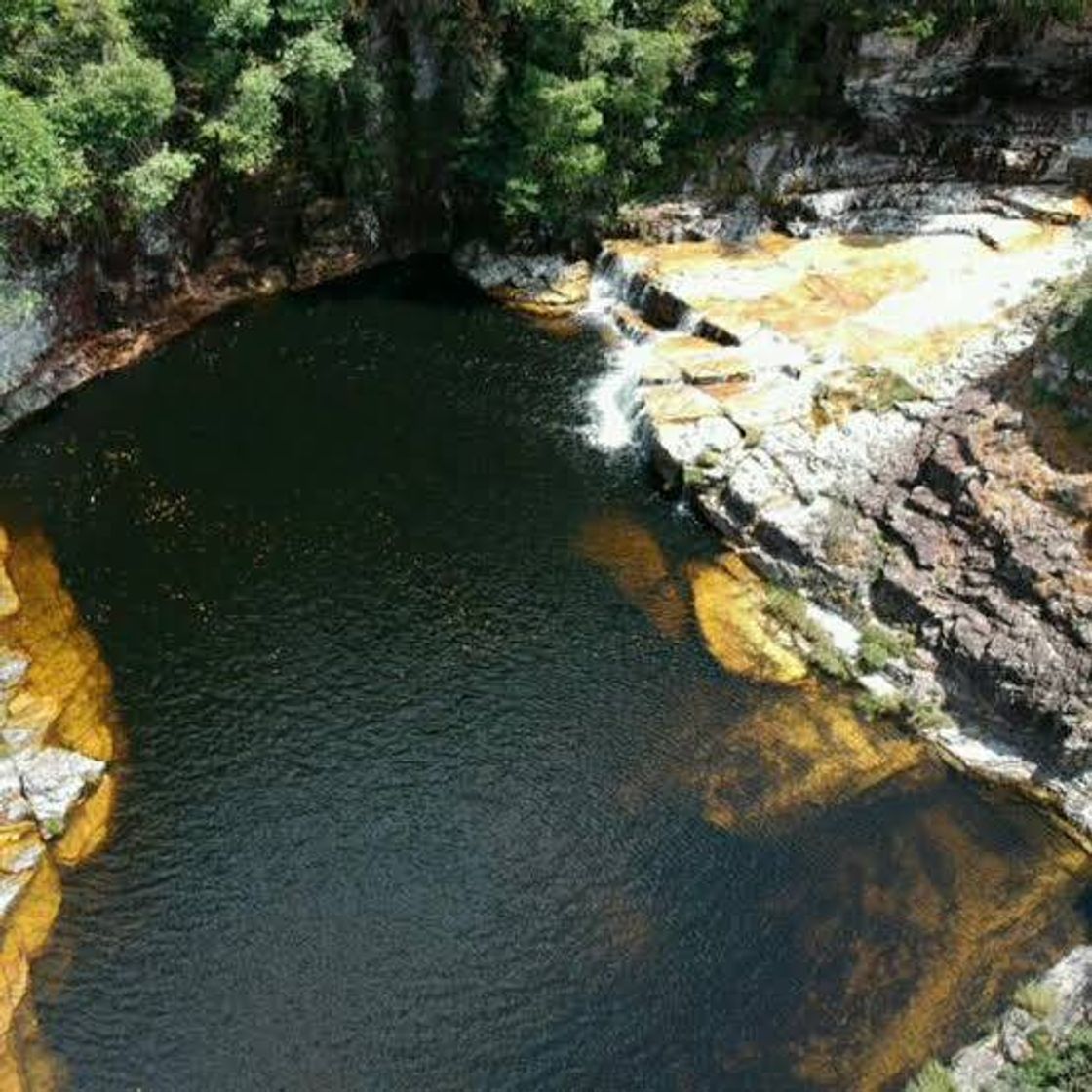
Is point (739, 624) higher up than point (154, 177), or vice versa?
point (154, 177)

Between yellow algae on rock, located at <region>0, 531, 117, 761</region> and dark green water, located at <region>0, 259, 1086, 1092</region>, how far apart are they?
63 cm

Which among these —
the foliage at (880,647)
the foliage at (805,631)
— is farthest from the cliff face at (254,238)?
the foliage at (880,647)

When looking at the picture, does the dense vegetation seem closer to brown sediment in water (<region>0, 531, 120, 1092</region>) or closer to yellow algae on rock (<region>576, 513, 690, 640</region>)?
brown sediment in water (<region>0, 531, 120, 1092</region>)

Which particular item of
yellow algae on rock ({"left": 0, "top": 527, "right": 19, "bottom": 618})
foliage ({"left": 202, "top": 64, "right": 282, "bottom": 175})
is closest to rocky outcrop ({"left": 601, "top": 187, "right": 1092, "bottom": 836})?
foliage ({"left": 202, "top": 64, "right": 282, "bottom": 175})

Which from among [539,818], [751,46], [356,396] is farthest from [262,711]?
[751,46]

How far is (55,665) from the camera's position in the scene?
30.8 metres

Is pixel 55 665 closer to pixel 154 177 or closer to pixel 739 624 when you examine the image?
pixel 154 177

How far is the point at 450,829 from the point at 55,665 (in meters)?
12.3

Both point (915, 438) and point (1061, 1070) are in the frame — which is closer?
point (1061, 1070)

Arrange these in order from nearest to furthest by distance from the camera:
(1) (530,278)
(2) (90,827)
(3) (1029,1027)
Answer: (3) (1029,1027), (2) (90,827), (1) (530,278)

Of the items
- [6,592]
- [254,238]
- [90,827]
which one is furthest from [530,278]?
[90,827]

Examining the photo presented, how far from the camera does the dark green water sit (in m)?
23.2

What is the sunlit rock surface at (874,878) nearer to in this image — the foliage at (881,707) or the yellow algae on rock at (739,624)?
the yellow algae on rock at (739,624)

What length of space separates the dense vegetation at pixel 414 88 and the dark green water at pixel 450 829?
10542 mm
